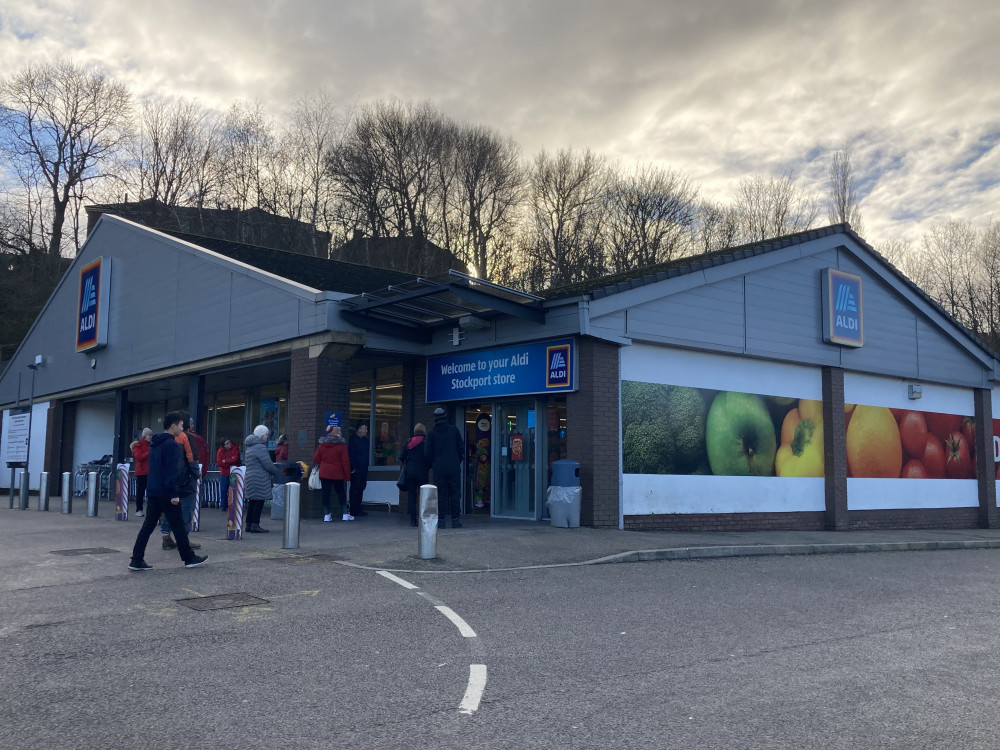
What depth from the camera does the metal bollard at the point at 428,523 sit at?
35.4 ft

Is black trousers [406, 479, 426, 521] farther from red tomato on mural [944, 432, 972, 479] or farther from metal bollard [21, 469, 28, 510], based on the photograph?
red tomato on mural [944, 432, 972, 479]

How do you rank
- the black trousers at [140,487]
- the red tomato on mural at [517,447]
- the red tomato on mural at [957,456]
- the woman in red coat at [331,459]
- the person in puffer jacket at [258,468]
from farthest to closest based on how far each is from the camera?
the red tomato on mural at [957,456], the red tomato on mural at [517,447], the black trousers at [140,487], the woman in red coat at [331,459], the person in puffer jacket at [258,468]

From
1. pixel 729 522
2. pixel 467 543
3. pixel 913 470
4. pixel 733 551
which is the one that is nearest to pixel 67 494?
pixel 467 543

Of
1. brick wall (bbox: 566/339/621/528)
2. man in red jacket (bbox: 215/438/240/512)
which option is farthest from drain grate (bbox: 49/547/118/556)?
brick wall (bbox: 566/339/621/528)

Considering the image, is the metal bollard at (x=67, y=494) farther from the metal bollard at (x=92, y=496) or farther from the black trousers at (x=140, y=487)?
the black trousers at (x=140, y=487)

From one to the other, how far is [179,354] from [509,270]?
21.5 m

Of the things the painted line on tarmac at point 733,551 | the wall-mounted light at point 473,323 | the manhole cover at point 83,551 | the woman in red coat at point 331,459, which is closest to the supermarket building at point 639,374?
the wall-mounted light at point 473,323

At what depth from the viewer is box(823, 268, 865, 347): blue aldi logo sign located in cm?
1875

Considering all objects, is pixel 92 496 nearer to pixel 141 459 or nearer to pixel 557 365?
pixel 141 459

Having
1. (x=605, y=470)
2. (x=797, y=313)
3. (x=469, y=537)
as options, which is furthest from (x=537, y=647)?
(x=797, y=313)

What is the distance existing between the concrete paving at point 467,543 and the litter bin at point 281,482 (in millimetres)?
593

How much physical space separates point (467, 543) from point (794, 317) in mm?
9581

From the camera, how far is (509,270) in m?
41.4

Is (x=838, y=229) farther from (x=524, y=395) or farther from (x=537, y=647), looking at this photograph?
(x=537, y=647)
